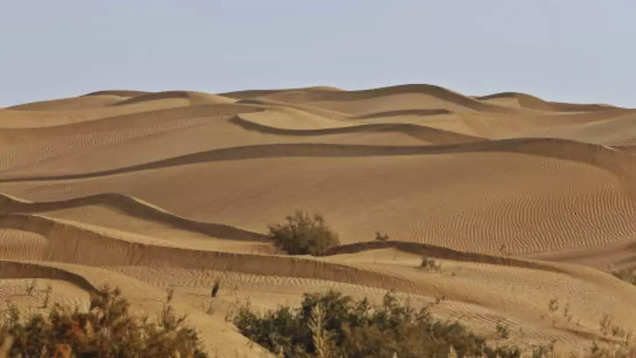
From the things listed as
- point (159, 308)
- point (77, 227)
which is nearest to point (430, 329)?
point (159, 308)

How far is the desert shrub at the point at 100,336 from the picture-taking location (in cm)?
872

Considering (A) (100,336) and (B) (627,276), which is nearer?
(A) (100,336)

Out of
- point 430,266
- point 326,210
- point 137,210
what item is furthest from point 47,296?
point 326,210

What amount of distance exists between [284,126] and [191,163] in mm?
16323

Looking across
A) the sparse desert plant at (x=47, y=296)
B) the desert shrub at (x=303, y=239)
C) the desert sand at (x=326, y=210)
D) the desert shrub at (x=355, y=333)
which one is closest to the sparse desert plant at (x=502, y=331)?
the desert sand at (x=326, y=210)

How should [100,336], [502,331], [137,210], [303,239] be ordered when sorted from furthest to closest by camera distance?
[137,210], [303,239], [502,331], [100,336]

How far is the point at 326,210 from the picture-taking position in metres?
36.9

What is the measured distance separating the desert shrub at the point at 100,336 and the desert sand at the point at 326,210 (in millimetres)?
1035

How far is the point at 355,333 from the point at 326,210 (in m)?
25.9

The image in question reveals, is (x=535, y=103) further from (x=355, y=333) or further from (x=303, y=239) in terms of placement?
(x=355, y=333)

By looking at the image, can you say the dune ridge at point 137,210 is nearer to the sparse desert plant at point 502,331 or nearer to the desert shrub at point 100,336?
the sparse desert plant at point 502,331

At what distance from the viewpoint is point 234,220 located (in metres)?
36.8

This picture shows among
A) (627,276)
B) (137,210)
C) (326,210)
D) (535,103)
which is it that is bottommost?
(137,210)

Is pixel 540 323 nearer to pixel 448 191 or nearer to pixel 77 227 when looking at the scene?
pixel 77 227
